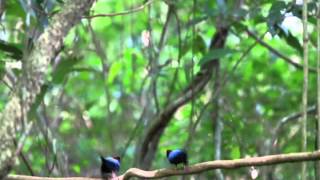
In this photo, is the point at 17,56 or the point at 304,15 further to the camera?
the point at 17,56

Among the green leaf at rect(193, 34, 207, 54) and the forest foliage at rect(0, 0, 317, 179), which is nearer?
the forest foliage at rect(0, 0, 317, 179)

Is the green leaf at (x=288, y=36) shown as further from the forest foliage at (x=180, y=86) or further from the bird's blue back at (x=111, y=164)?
the bird's blue back at (x=111, y=164)

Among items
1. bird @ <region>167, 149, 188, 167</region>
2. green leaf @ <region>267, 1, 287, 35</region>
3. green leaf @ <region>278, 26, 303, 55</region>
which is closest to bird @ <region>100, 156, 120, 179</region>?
bird @ <region>167, 149, 188, 167</region>

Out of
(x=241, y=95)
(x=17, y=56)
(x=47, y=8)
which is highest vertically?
(x=47, y=8)

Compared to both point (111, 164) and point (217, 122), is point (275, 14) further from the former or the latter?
point (217, 122)

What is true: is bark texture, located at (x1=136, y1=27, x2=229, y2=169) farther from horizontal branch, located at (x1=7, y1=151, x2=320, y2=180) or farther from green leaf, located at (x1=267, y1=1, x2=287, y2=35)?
horizontal branch, located at (x1=7, y1=151, x2=320, y2=180)

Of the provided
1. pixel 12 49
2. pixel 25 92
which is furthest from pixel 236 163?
pixel 12 49

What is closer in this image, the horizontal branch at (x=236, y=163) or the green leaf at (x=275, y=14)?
the horizontal branch at (x=236, y=163)

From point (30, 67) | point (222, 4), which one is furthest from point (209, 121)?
point (30, 67)

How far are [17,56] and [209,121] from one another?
1729 mm

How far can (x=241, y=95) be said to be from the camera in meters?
4.57

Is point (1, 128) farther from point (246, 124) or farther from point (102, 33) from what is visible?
point (102, 33)

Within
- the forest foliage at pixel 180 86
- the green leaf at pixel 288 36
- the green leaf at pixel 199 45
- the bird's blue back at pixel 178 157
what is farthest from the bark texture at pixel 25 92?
the green leaf at pixel 199 45

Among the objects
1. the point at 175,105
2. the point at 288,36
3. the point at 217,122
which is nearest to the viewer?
the point at 288,36
